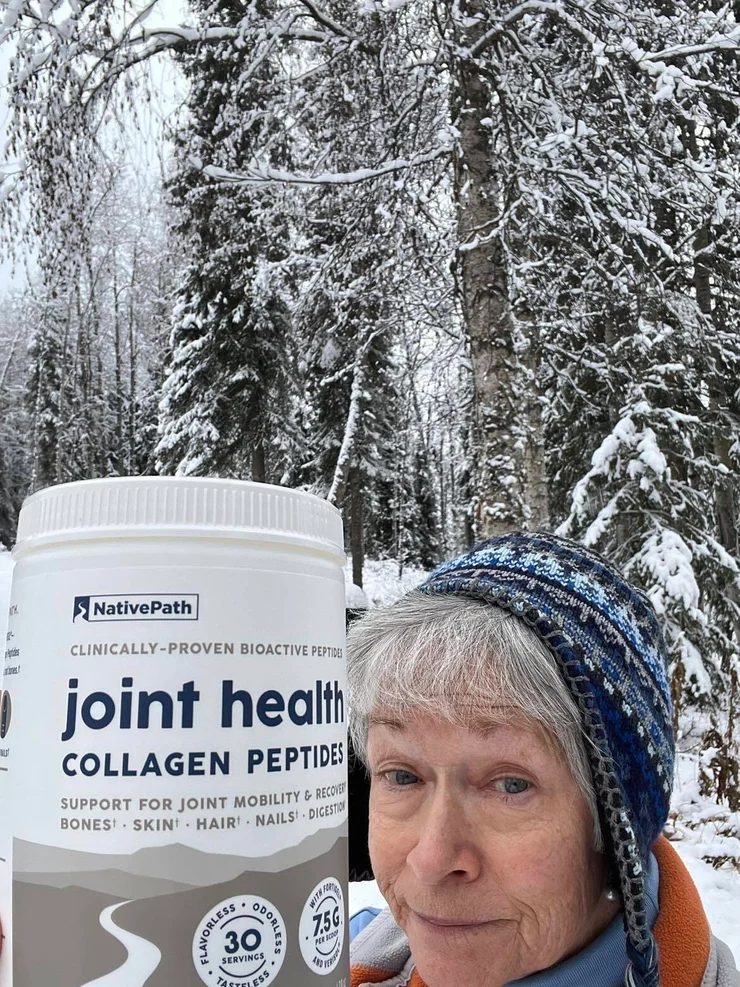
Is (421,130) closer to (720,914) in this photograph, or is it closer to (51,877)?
(720,914)

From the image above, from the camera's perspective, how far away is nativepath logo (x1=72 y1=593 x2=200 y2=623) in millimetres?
580

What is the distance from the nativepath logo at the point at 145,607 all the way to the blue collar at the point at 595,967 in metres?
1.13

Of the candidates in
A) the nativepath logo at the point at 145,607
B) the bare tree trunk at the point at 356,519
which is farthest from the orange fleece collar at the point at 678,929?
the bare tree trunk at the point at 356,519

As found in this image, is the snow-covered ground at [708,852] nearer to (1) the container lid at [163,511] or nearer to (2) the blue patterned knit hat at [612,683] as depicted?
(2) the blue patterned knit hat at [612,683]

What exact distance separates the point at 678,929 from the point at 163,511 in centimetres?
123

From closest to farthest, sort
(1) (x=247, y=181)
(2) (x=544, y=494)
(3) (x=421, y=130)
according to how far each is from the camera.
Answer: (2) (x=544, y=494), (1) (x=247, y=181), (3) (x=421, y=130)

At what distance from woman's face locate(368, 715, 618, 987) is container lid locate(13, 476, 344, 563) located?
82 centimetres

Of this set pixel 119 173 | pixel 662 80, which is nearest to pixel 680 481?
pixel 662 80

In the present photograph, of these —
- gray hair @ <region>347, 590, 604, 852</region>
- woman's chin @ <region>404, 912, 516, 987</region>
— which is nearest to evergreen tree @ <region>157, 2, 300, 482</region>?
gray hair @ <region>347, 590, 604, 852</region>

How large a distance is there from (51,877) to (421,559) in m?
25.8

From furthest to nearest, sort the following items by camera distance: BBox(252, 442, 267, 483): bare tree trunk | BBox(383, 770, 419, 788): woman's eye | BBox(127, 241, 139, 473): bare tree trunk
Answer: BBox(127, 241, 139, 473): bare tree trunk → BBox(252, 442, 267, 483): bare tree trunk → BBox(383, 770, 419, 788): woman's eye

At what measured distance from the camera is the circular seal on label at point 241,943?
22.2 inches

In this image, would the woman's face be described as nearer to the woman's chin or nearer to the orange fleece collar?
the woman's chin

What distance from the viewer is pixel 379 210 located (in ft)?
17.0
